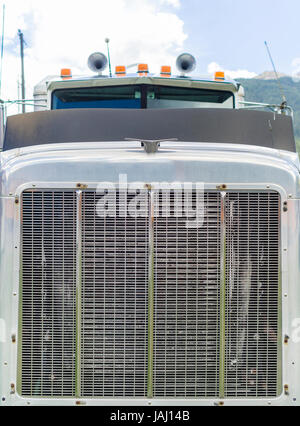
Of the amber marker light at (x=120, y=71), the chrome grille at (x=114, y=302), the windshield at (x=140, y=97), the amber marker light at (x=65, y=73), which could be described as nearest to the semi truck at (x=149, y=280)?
the chrome grille at (x=114, y=302)

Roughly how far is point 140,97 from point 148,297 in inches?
90.4

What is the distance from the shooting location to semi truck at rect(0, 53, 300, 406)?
2932 millimetres

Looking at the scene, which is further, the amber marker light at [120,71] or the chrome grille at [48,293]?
the amber marker light at [120,71]

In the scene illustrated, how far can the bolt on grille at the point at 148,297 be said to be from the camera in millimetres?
2932

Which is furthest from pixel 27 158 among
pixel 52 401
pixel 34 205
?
pixel 52 401

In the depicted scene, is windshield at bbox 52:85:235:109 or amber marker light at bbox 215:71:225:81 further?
amber marker light at bbox 215:71:225:81

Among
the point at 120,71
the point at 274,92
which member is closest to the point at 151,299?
the point at 120,71

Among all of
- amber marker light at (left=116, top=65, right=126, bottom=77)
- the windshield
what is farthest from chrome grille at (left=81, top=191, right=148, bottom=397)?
amber marker light at (left=116, top=65, right=126, bottom=77)

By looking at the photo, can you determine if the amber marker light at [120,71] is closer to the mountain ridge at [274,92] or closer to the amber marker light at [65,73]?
the amber marker light at [65,73]

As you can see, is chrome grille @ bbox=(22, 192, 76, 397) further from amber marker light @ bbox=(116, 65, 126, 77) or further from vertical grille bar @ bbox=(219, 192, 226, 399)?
amber marker light @ bbox=(116, 65, 126, 77)

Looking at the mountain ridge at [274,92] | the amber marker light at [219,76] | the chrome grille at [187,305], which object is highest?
the mountain ridge at [274,92]

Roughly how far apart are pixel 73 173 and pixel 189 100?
216 cm

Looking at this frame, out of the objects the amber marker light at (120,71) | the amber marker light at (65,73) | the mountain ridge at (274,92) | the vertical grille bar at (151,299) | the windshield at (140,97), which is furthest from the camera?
the mountain ridge at (274,92)

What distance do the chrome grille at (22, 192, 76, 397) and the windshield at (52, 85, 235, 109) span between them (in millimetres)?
1878
